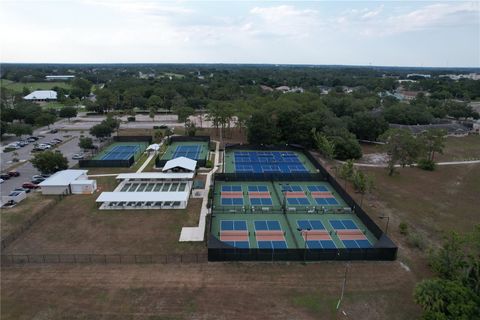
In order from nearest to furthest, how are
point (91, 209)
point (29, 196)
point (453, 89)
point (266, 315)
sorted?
point (266, 315)
point (91, 209)
point (29, 196)
point (453, 89)

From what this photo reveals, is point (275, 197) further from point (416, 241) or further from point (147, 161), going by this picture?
point (147, 161)

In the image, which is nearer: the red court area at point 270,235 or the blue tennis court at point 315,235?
the blue tennis court at point 315,235

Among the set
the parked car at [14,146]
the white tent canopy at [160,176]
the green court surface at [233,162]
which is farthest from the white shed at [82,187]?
the parked car at [14,146]

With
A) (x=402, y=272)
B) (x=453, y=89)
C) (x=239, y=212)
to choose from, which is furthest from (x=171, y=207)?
(x=453, y=89)

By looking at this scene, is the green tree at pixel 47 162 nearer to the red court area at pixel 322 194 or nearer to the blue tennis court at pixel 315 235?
the blue tennis court at pixel 315 235

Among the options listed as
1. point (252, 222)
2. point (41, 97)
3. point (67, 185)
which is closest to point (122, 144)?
point (67, 185)

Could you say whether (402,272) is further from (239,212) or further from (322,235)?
(239,212)
